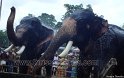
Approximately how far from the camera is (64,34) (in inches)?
269

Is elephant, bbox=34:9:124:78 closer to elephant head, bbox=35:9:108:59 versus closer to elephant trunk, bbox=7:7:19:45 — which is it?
elephant head, bbox=35:9:108:59

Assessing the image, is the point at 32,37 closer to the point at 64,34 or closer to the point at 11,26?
the point at 11,26

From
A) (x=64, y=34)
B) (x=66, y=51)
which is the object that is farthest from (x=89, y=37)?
(x=66, y=51)

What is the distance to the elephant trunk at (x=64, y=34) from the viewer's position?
21.0ft

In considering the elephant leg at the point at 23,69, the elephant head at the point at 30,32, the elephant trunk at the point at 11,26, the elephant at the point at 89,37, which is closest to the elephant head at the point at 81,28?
the elephant at the point at 89,37

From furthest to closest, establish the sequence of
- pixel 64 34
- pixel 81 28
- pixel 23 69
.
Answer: pixel 23 69 → pixel 81 28 → pixel 64 34

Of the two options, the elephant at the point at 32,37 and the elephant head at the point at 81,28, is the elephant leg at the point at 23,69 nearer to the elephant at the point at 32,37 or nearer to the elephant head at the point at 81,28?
the elephant at the point at 32,37

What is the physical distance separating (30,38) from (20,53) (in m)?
0.74

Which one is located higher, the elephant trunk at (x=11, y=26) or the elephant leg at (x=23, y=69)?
the elephant trunk at (x=11, y=26)

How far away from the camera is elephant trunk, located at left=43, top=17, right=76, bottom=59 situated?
252 inches

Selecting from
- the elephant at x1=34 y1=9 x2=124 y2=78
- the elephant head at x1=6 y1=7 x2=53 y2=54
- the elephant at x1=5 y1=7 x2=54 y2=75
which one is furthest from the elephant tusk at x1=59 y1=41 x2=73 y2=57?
the elephant at x1=5 y1=7 x2=54 y2=75

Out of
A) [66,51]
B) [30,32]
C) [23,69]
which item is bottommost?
[23,69]

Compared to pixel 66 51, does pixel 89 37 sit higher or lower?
higher

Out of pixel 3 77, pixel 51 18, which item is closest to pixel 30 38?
pixel 3 77
